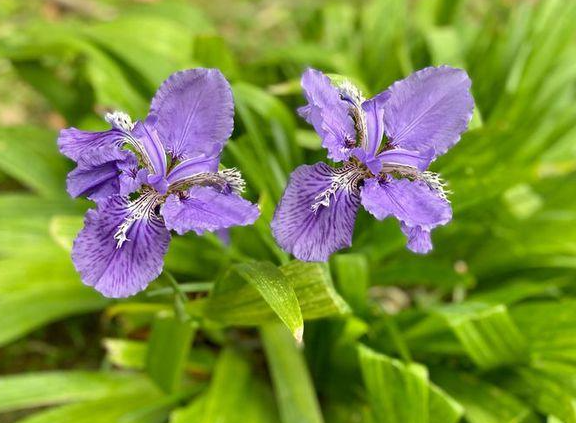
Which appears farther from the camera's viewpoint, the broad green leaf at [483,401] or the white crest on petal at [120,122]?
the broad green leaf at [483,401]

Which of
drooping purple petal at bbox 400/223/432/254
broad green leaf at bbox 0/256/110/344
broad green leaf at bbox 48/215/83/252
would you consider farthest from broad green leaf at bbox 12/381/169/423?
drooping purple petal at bbox 400/223/432/254

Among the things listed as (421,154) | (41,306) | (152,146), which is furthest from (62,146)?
(41,306)

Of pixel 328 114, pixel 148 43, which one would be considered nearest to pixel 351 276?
pixel 328 114

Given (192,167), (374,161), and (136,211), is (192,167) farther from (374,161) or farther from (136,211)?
(374,161)

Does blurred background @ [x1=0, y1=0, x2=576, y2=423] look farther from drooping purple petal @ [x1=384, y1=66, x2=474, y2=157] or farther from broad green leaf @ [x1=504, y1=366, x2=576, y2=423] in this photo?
drooping purple petal @ [x1=384, y1=66, x2=474, y2=157]

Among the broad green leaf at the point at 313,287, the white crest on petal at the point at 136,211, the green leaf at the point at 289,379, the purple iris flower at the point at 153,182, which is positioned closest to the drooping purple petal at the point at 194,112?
the purple iris flower at the point at 153,182

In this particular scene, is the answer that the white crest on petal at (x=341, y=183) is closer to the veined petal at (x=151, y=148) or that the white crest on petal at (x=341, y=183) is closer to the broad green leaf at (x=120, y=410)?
the veined petal at (x=151, y=148)
